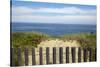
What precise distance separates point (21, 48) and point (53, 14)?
47 cm

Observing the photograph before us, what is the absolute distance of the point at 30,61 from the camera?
1.89 meters

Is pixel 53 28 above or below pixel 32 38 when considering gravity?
above

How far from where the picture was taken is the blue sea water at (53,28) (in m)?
1.85

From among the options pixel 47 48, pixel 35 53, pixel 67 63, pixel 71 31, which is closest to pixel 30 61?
pixel 35 53

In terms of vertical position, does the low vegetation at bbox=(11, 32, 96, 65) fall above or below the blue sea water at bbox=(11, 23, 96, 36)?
below

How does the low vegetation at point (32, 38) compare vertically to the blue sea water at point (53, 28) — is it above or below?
below

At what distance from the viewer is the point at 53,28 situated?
1.93 m

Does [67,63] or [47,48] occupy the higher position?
[47,48]

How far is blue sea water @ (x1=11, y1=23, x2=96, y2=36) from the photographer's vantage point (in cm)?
185
